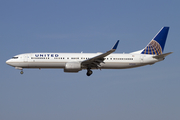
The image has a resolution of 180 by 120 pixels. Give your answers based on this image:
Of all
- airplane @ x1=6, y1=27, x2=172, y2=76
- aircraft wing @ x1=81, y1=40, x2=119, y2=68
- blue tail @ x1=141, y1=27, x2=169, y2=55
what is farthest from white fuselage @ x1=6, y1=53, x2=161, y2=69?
blue tail @ x1=141, y1=27, x2=169, y2=55

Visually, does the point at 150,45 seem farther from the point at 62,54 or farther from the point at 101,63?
the point at 62,54

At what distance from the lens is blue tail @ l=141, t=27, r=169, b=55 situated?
2306 inches

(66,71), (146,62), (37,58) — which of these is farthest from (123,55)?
(37,58)

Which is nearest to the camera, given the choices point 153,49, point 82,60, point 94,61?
point 94,61

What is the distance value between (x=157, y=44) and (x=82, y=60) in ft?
48.3

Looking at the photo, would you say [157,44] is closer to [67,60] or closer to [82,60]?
[82,60]

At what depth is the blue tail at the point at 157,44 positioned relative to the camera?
5856 cm

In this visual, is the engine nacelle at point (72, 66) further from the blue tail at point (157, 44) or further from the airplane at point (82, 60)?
the blue tail at point (157, 44)

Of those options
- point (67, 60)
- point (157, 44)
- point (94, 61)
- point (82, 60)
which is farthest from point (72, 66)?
point (157, 44)

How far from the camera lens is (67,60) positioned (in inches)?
2089

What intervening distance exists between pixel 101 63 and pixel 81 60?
330 cm

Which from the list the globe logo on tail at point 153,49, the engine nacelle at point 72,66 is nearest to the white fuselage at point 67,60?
the engine nacelle at point 72,66

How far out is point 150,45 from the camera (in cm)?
5934

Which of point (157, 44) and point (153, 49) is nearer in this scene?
point (153, 49)
